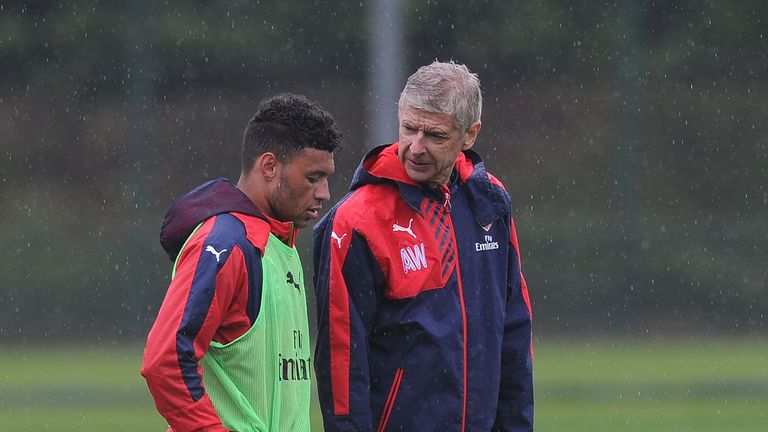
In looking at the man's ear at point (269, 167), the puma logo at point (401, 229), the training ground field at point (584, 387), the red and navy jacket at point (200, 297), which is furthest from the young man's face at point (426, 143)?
the training ground field at point (584, 387)

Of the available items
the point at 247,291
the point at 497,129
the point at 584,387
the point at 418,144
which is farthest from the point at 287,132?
the point at 497,129

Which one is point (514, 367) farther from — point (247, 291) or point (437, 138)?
point (247, 291)

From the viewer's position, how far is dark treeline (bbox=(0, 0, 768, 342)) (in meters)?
10.8

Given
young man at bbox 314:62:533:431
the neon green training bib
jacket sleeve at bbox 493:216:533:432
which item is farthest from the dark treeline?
the neon green training bib

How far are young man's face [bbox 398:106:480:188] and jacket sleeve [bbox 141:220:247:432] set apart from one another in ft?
2.18

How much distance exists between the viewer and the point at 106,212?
1074 centimetres

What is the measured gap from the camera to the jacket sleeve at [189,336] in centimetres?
282

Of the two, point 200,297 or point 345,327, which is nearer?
point 200,297

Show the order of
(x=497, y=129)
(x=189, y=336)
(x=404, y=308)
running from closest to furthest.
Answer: (x=189, y=336) < (x=404, y=308) < (x=497, y=129)

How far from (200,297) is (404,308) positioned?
637 millimetres

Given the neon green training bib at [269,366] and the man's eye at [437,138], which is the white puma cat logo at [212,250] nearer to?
the neon green training bib at [269,366]

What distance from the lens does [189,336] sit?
2.85 metres

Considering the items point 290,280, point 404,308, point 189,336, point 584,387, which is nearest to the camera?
point 189,336

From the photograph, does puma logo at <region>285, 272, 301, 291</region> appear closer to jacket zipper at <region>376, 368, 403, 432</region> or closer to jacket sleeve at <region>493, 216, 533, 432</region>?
jacket zipper at <region>376, 368, 403, 432</region>
